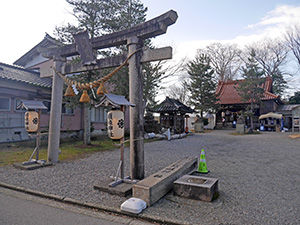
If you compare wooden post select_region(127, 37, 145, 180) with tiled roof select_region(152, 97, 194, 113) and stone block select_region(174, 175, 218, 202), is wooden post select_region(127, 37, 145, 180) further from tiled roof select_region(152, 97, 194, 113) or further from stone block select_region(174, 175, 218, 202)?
tiled roof select_region(152, 97, 194, 113)

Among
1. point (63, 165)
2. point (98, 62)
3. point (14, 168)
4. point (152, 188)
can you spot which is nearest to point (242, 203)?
point (152, 188)

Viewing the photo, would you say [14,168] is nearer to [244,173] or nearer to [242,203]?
[242,203]

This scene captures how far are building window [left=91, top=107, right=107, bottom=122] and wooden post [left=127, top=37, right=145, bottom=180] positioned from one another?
1158cm

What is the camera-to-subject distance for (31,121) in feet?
23.6

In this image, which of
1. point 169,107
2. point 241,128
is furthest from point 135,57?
point 241,128

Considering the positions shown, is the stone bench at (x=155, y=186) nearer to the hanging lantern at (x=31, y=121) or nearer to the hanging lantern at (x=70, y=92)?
the hanging lantern at (x=70, y=92)

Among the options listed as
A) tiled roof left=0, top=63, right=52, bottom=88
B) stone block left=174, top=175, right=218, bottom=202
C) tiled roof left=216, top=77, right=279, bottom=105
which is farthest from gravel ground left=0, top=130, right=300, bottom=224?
tiled roof left=216, top=77, right=279, bottom=105

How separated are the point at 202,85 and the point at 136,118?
23.2 m

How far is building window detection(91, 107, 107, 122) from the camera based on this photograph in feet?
54.3

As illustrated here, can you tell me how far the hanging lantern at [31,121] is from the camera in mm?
7180

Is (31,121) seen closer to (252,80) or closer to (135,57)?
(135,57)

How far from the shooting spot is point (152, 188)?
4.06 meters

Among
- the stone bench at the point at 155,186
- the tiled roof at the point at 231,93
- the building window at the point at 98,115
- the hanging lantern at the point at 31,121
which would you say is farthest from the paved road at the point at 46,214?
the tiled roof at the point at 231,93

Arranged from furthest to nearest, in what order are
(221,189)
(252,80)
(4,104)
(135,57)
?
(252,80), (4,104), (135,57), (221,189)
